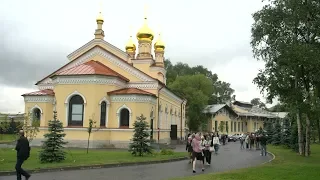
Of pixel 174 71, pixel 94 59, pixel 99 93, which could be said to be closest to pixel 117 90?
pixel 99 93

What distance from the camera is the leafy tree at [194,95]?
2338 inches

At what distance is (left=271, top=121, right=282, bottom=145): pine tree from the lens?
4122cm

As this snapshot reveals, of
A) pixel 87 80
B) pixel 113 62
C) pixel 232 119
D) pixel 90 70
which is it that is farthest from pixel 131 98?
pixel 232 119

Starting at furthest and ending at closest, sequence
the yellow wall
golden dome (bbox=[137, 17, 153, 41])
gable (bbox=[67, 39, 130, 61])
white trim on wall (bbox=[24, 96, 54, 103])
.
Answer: golden dome (bbox=[137, 17, 153, 41]), gable (bbox=[67, 39, 130, 61]), white trim on wall (bbox=[24, 96, 54, 103]), the yellow wall

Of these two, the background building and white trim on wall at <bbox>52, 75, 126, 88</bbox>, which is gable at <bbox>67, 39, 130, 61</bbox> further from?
the background building

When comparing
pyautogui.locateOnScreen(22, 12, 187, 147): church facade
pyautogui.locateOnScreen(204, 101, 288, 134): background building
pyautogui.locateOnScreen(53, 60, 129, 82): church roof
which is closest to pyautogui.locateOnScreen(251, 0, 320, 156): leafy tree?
pyautogui.locateOnScreen(22, 12, 187, 147): church facade

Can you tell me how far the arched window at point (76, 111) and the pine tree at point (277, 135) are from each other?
21889mm

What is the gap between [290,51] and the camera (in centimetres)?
2275

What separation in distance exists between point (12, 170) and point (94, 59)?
72.5 ft

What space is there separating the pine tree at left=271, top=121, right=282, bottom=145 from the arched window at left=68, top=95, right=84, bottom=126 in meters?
21.9

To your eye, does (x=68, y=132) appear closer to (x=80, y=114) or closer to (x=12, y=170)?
(x=80, y=114)

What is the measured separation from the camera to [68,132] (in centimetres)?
3139

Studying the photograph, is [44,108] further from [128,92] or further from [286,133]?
[286,133]

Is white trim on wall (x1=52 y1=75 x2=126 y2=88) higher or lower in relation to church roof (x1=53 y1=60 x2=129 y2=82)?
lower
